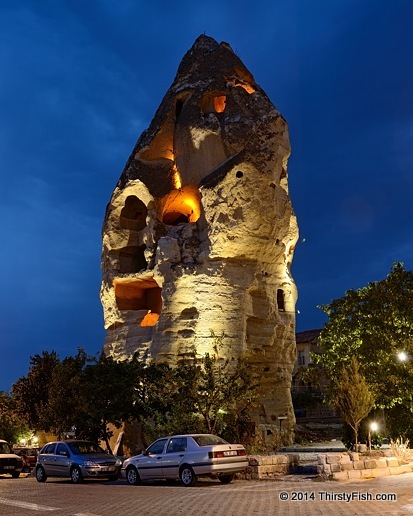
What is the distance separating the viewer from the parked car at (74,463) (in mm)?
17953

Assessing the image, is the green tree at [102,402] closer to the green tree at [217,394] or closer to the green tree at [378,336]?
the green tree at [217,394]

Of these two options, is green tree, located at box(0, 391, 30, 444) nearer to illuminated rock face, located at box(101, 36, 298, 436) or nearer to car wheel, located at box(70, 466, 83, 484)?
illuminated rock face, located at box(101, 36, 298, 436)

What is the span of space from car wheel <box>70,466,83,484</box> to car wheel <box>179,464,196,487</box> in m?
4.50

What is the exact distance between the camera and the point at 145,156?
35.2 m

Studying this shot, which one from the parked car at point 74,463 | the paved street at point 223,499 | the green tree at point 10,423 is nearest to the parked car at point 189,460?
the paved street at point 223,499

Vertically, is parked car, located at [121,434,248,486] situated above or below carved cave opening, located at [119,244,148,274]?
below

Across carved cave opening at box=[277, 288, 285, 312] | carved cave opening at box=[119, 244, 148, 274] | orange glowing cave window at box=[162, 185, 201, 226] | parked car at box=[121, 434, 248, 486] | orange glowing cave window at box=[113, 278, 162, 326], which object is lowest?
parked car at box=[121, 434, 248, 486]

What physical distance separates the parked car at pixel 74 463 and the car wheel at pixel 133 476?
5.08 ft

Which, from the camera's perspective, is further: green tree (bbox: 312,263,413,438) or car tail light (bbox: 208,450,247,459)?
green tree (bbox: 312,263,413,438)

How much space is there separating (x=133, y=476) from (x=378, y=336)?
446 inches

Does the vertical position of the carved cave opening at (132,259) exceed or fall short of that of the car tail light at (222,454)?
it exceeds it

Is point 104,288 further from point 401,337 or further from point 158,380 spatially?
point 401,337

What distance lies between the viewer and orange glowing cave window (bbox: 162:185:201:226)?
110 ft

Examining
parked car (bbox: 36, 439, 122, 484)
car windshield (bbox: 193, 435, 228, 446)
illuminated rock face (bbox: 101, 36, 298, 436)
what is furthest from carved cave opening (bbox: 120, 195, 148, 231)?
car windshield (bbox: 193, 435, 228, 446)
